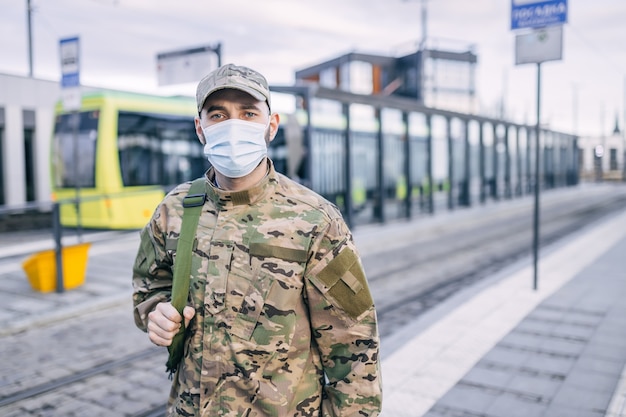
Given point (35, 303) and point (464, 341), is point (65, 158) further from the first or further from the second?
point (464, 341)

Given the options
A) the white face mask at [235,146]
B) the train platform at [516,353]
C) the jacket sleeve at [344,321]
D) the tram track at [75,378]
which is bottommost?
the tram track at [75,378]

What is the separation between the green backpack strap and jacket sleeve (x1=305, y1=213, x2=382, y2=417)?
1.21 ft

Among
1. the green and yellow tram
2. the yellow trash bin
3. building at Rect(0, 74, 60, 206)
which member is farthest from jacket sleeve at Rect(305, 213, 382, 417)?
building at Rect(0, 74, 60, 206)

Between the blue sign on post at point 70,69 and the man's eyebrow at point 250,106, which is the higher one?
the blue sign on post at point 70,69

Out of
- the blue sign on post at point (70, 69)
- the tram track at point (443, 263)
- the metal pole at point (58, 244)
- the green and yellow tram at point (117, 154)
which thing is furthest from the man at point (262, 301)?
the green and yellow tram at point (117, 154)

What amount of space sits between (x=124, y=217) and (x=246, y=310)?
36.1 ft

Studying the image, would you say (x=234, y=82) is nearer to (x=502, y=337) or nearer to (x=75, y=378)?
(x=75, y=378)

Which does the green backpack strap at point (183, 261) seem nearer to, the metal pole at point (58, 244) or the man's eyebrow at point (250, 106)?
the man's eyebrow at point (250, 106)

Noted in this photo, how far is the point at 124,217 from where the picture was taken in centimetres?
1213

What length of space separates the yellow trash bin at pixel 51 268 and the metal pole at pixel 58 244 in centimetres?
11

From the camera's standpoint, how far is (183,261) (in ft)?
5.87

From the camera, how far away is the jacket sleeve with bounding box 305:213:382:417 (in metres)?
1.78

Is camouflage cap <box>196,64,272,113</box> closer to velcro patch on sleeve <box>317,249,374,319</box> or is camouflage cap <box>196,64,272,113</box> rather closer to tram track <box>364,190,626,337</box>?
velcro patch on sleeve <box>317,249,374,319</box>

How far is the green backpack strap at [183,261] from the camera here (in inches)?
69.6
